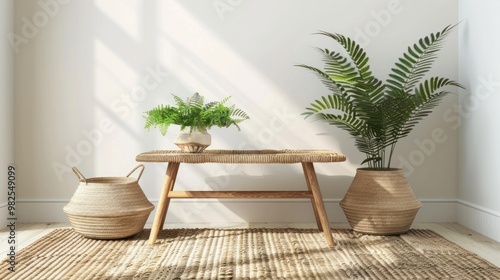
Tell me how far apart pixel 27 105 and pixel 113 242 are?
3.64 feet

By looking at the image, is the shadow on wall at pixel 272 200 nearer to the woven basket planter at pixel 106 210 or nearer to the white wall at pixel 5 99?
the woven basket planter at pixel 106 210

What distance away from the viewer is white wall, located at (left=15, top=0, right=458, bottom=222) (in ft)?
10.3

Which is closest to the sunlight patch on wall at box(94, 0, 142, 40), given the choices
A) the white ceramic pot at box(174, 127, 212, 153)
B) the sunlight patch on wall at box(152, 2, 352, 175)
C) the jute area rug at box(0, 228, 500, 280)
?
the sunlight patch on wall at box(152, 2, 352, 175)

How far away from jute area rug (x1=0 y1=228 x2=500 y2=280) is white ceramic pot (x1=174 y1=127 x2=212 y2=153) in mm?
459

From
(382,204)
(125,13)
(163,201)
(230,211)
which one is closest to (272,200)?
(230,211)

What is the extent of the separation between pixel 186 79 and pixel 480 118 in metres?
1.68

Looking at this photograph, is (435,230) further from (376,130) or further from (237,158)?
(237,158)

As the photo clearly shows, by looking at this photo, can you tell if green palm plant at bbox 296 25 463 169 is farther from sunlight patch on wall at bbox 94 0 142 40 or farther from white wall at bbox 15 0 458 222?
sunlight patch on wall at bbox 94 0 142 40

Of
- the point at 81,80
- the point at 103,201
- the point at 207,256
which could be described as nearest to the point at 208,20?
the point at 81,80

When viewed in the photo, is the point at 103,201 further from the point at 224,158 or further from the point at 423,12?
the point at 423,12

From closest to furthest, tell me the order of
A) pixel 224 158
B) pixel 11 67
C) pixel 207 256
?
pixel 207 256
pixel 224 158
pixel 11 67

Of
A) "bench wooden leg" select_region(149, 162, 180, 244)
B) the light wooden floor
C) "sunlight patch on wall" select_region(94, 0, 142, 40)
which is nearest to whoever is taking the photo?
the light wooden floor

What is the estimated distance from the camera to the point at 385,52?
3.18m

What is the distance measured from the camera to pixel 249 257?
2.27 meters
